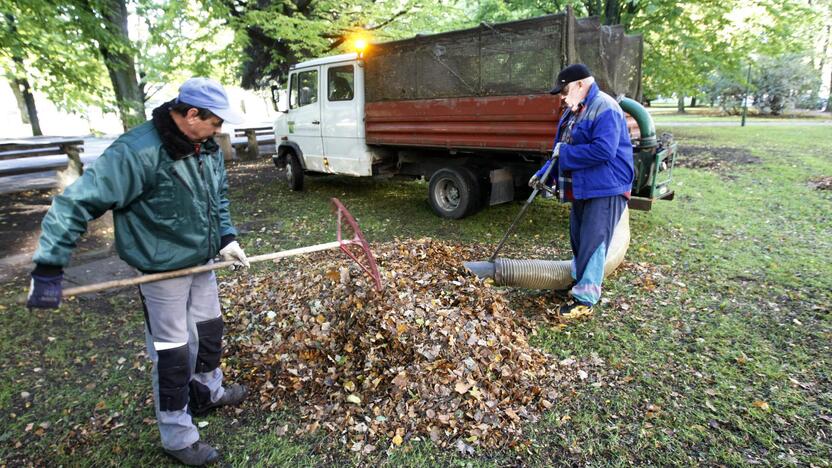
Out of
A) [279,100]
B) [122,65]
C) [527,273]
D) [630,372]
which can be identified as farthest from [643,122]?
[122,65]

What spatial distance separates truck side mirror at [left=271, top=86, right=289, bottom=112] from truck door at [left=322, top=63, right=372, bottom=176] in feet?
4.65

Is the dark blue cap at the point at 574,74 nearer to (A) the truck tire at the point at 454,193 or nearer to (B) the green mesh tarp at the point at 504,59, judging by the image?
(B) the green mesh tarp at the point at 504,59

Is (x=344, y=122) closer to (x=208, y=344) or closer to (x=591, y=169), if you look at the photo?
(x=591, y=169)

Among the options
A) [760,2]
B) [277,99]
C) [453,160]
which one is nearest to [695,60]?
[760,2]

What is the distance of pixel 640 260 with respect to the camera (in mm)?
5234

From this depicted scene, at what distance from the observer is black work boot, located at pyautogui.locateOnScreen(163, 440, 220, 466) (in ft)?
7.96

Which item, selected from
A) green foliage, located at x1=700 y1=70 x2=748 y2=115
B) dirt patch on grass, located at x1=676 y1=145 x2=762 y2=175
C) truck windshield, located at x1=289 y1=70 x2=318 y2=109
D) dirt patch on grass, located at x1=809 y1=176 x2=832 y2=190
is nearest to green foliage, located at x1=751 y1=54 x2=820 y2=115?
green foliage, located at x1=700 y1=70 x2=748 y2=115

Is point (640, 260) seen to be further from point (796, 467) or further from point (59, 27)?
point (59, 27)

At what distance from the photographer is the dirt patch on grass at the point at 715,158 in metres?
11.0

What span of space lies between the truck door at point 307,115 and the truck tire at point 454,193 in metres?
2.59

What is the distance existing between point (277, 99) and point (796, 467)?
9380mm

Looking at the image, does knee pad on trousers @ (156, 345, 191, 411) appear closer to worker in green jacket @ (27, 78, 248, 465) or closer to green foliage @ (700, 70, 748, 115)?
worker in green jacket @ (27, 78, 248, 465)

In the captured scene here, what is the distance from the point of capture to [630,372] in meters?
3.18

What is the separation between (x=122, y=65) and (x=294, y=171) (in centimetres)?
336
